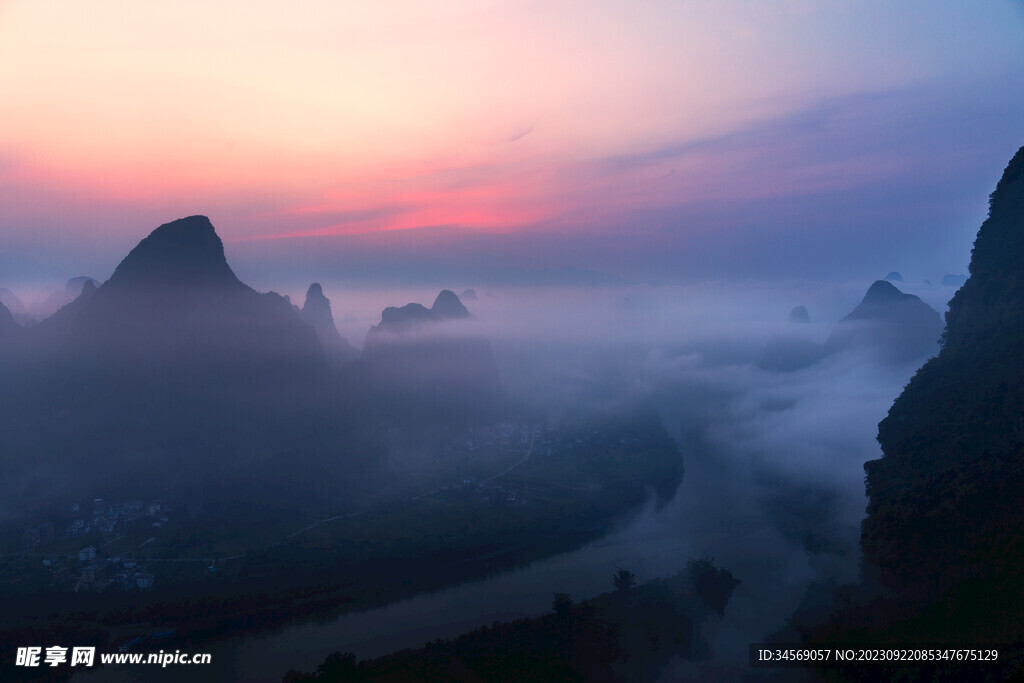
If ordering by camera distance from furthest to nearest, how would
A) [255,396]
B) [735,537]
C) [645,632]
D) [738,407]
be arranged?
[738,407]
[255,396]
[735,537]
[645,632]

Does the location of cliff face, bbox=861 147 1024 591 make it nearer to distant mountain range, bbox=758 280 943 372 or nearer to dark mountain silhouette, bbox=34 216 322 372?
distant mountain range, bbox=758 280 943 372

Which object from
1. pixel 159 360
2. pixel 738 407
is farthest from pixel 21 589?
pixel 738 407

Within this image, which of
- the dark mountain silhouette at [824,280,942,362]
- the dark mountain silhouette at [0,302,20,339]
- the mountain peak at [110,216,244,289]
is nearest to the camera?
the mountain peak at [110,216,244,289]

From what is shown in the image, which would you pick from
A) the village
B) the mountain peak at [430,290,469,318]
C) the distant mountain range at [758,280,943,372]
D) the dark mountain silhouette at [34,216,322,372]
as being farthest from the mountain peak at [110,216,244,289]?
the distant mountain range at [758,280,943,372]

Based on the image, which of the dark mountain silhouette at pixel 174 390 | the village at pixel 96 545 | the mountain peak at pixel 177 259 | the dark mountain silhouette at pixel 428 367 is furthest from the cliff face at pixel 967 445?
the mountain peak at pixel 177 259

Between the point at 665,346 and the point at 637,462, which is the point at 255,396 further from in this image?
the point at 665,346

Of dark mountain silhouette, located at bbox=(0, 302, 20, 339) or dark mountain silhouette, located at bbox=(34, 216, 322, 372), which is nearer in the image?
dark mountain silhouette, located at bbox=(34, 216, 322, 372)

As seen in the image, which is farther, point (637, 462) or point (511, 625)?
point (637, 462)
